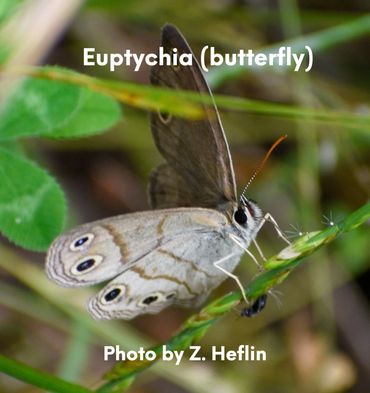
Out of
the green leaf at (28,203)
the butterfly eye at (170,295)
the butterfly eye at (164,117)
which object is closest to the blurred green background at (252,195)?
the butterfly eye at (170,295)

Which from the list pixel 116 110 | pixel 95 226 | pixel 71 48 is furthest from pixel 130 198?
pixel 95 226

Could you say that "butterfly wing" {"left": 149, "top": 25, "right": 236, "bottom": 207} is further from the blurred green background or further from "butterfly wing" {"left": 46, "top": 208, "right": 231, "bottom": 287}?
the blurred green background

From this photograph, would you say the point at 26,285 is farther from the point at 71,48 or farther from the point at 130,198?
the point at 71,48

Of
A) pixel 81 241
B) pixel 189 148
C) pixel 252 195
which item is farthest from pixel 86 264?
pixel 252 195

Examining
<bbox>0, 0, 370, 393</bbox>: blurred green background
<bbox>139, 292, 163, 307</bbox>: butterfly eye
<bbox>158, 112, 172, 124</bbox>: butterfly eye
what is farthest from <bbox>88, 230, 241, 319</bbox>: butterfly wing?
<bbox>0, 0, 370, 393</bbox>: blurred green background

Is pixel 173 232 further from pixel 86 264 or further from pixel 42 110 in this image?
pixel 42 110

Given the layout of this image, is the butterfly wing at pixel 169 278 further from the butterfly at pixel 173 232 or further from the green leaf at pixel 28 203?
the green leaf at pixel 28 203
